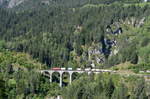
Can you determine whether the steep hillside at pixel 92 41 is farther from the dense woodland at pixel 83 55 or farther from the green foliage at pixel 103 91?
the green foliage at pixel 103 91

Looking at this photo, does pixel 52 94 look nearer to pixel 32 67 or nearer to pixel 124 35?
pixel 32 67

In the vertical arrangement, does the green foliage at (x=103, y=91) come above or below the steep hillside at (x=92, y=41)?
below

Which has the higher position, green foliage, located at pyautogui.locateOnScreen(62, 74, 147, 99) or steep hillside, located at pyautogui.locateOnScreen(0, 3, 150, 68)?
steep hillside, located at pyautogui.locateOnScreen(0, 3, 150, 68)

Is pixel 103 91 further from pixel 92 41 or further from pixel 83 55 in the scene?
pixel 92 41

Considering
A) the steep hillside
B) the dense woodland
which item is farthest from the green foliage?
the steep hillside

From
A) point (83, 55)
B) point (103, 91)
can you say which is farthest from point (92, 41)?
point (103, 91)

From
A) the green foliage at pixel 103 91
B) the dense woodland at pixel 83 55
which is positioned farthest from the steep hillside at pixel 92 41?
the green foliage at pixel 103 91

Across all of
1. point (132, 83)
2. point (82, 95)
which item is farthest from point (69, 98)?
point (132, 83)

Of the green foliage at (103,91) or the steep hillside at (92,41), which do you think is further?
the steep hillside at (92,41)

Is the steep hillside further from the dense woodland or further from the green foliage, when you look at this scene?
the green foliage

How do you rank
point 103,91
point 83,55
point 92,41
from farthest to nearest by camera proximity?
point 92,41 < point 83,55 < point 103,91

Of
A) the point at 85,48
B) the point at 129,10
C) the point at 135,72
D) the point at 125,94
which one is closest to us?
the point at 125,94
